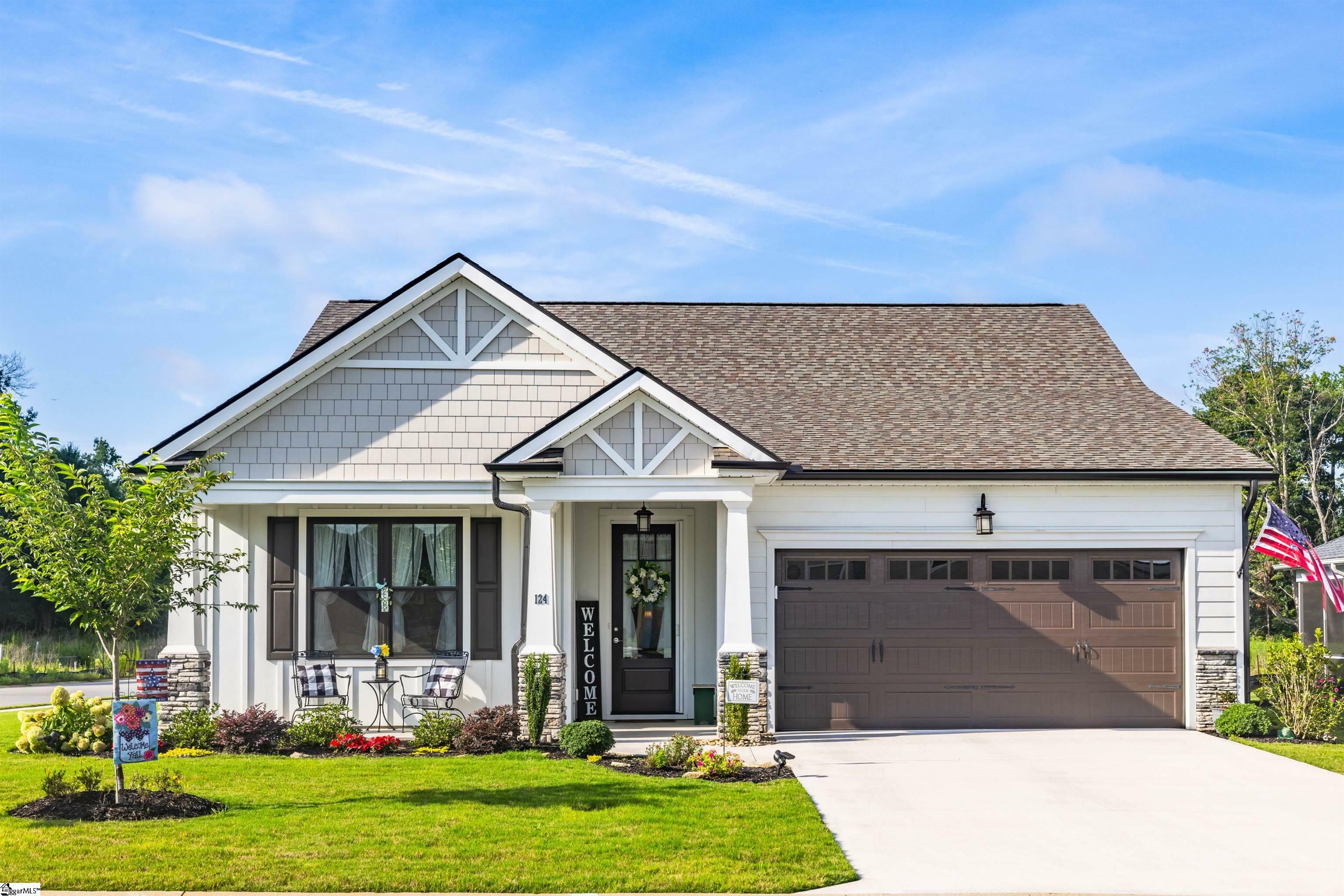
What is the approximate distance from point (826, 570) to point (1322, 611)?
475 inches

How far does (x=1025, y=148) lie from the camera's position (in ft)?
63.4

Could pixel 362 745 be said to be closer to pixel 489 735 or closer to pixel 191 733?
pixel 489 735

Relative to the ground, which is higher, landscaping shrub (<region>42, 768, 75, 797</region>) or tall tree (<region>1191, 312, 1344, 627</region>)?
tall tree (<region>1191, 312, 1344, 627</region>)

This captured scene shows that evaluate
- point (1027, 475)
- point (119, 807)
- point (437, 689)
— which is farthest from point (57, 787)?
point (1027, 475)

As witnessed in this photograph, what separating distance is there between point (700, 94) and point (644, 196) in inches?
182

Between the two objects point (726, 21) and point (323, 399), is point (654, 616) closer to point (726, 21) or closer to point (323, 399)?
point (323, 399)

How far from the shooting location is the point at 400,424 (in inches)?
532

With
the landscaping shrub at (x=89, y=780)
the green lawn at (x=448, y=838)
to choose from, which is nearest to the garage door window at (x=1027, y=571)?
the green lawn at (x=448, y=838)

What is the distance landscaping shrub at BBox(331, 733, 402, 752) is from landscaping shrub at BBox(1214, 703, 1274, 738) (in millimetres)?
9961

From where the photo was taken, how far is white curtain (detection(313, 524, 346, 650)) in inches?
547

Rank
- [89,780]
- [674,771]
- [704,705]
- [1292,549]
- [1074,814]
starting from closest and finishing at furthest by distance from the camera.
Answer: [1074,814], [89,780], [674,771], [1292,549], [704,705]

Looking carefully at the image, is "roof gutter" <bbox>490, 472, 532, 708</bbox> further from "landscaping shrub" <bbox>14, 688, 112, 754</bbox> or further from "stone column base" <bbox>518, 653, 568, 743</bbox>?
"landscaping shrub" <bbox>14, 688, 112, 754</bbox>

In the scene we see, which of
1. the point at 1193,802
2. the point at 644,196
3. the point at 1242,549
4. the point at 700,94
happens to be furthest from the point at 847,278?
the point at 1193,802

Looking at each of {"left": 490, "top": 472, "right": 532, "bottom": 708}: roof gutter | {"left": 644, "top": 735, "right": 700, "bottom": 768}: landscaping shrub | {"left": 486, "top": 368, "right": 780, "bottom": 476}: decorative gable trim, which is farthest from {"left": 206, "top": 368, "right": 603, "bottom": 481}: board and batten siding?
{"left": 644, "top": 735, "right": 700, "bottom": 768}: landscaping shrub
